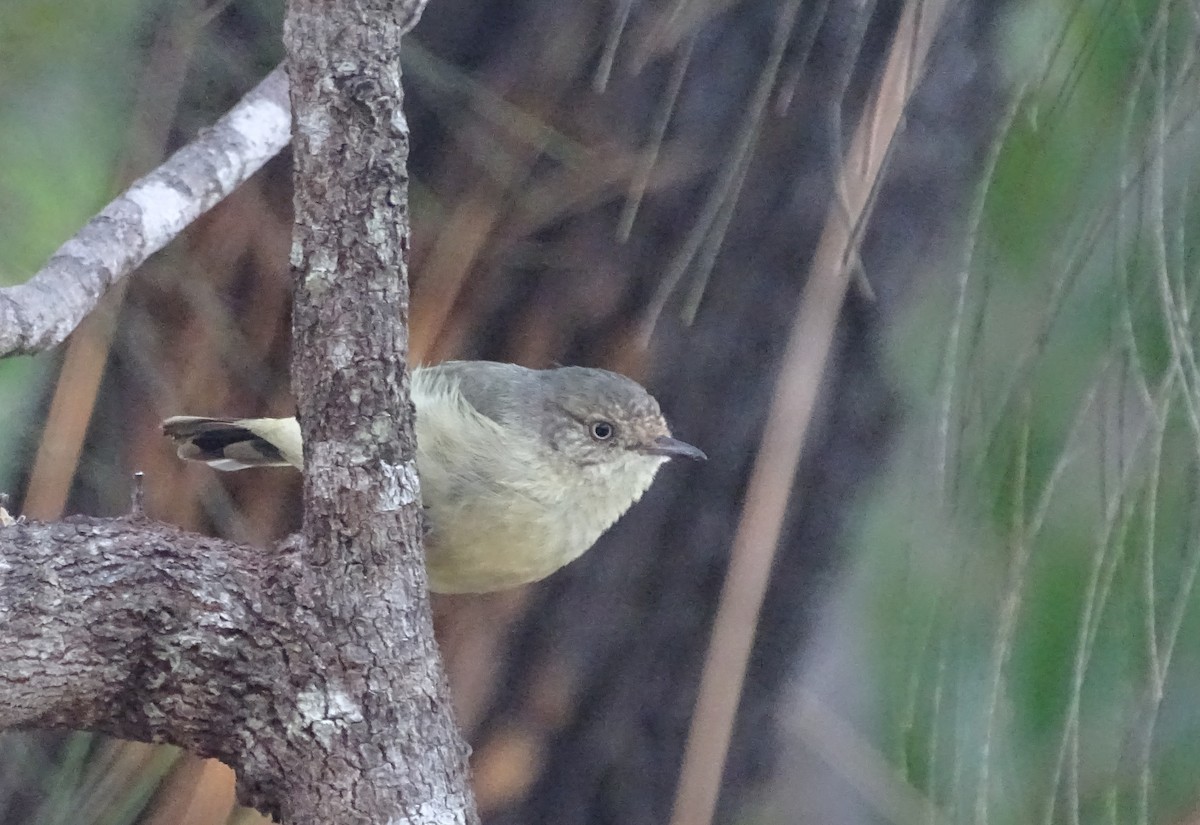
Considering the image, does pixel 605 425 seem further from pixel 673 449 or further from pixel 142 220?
pixel 142 220

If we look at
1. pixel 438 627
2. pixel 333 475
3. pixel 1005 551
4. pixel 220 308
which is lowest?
pixel 438 627

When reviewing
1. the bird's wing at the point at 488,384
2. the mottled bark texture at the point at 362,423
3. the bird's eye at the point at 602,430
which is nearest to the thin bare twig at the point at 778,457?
the bird's eye at the point at 602,430

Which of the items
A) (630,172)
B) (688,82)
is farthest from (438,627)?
(688,82)

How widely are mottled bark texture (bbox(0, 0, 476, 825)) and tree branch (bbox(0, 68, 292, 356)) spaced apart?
11.4 inches

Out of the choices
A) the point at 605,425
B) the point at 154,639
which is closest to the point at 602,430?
the point at 605,425

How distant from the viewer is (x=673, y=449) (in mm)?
2129

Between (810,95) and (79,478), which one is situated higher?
(810,95)

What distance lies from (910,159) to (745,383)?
1.50 ft

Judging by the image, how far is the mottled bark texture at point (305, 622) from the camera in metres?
1.36

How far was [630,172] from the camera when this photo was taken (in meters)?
2.12

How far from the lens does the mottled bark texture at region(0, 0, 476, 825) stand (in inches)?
53.5

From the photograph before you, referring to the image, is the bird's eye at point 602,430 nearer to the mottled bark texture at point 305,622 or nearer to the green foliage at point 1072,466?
the green foliage at point 1072,466

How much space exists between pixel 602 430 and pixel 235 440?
0.67 m

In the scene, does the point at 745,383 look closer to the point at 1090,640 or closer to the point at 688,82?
the point at 688,82
